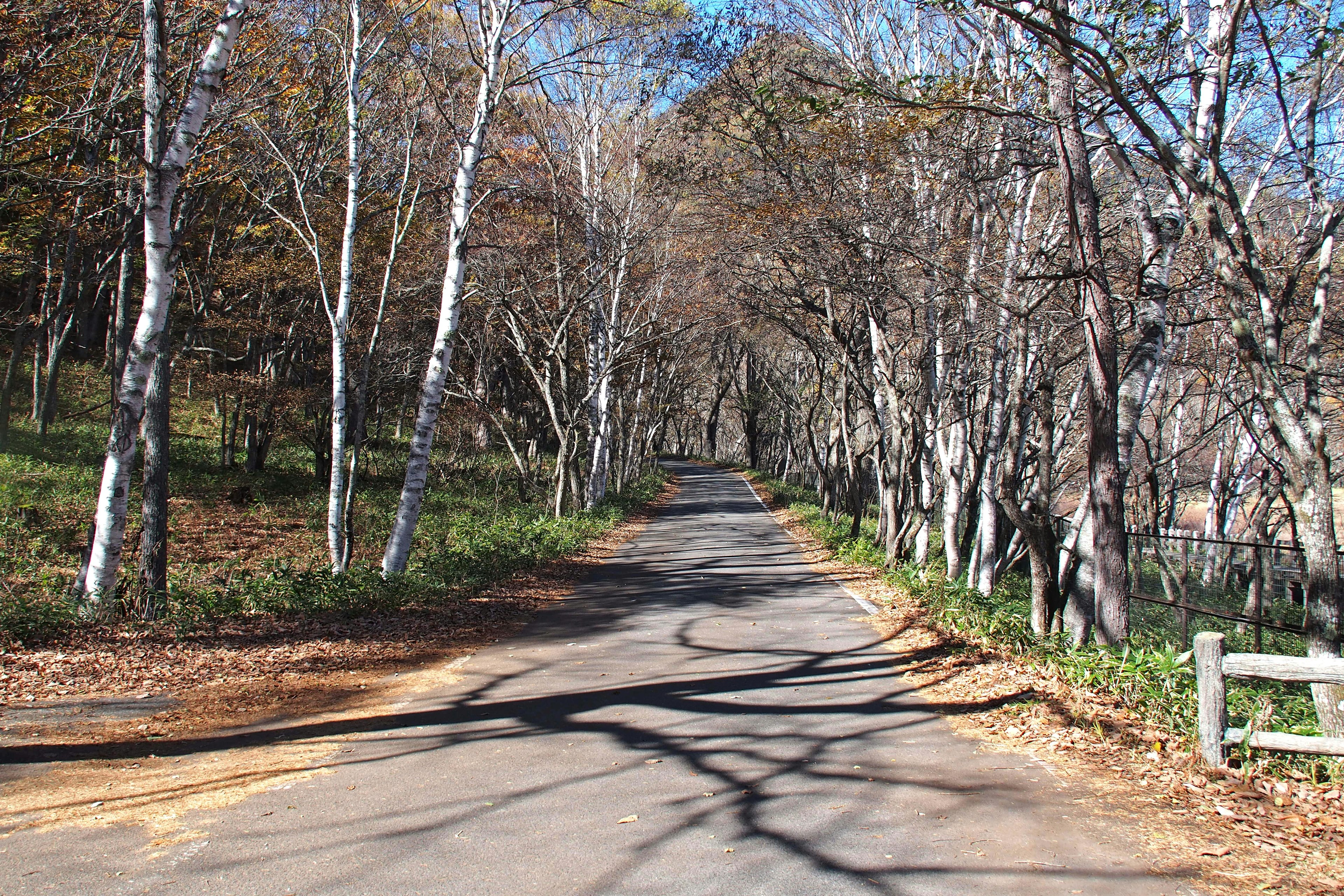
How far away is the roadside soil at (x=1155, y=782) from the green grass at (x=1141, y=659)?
0.12m

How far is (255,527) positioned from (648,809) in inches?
636

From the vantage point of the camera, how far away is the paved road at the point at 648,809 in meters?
3.90

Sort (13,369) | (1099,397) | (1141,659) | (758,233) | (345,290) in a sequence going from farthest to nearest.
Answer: (13,369) → (758,233) → (345,290) → (1099,397) → (1141,659)

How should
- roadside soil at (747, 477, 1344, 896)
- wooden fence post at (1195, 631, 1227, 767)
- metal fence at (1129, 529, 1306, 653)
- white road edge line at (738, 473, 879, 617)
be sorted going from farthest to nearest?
1. white road edge line at (738, 473, 879, 617)
2. metal fence at (1129, 529, 1306, 653)
3. wooden fence post at (1195, 631, 1227, 767)
4. roadside soil at (747, 477, 1344, 896)

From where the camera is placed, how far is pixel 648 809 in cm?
475

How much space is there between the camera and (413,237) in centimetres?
1911

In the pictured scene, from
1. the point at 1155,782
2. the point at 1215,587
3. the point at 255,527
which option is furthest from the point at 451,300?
the point at 1215,587

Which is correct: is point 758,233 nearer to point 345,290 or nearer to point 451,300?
point 451,300

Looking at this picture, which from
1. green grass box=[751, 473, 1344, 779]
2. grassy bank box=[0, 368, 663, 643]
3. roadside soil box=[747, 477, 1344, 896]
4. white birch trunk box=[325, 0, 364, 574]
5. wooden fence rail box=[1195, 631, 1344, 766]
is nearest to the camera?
roadside soil box=[747, 477, 1344, 896]

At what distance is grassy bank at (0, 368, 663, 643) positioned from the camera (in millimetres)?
9219

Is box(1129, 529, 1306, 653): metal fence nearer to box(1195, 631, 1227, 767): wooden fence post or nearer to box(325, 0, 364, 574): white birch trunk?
box(1195, 631, 1227, 767): wooden fence post

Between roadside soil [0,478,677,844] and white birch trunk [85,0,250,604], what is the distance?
91 centimetres

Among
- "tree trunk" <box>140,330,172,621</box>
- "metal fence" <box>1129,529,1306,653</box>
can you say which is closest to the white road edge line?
"metal fence" <box>1129,529,1306,653</box>

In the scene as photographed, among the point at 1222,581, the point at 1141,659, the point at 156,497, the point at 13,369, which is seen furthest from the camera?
the point at 13,369
